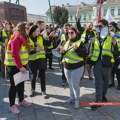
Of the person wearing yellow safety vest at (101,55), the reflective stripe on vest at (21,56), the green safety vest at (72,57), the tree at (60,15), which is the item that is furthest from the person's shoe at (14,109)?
the tree at (60,15)

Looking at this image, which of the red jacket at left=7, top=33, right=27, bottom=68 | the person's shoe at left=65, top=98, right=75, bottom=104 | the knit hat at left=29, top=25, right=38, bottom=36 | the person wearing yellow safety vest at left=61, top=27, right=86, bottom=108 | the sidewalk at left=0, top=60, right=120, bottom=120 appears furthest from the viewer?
the knit hat at left=29, top=25, right=38, bottom=36

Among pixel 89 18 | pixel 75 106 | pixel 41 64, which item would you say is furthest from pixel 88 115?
pixel 89 18

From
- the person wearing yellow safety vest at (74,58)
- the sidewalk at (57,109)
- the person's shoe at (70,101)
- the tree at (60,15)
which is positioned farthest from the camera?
the tree at (60,15)

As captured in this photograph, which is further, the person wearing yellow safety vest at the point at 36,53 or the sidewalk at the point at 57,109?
the person wearing yellow safety vest at the point at 36,53

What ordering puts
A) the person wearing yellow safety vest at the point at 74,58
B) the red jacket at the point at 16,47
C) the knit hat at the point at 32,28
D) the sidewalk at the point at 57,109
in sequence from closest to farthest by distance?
1. the red jacket at the point at 16,47
2. the sidewalk at the point at 57,109
3. the person wearing yellow safety vest at the point at 74,58
4. the knit hat at the point at 32,28

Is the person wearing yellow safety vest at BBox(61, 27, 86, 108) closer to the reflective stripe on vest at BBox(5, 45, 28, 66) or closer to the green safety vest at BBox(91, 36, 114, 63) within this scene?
the green safety vest at BBox(91, 36, 114, 63)

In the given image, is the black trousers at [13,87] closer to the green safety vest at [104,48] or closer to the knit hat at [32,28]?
the knit hat at [32,28]

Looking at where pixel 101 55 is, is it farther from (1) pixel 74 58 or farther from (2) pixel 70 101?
(2) pixel 70 101

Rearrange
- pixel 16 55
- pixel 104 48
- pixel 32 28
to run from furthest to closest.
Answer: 1. pixel 32 28
2. pixel 104 48
3. pixel 16 55

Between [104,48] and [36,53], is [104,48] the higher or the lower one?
the higher one

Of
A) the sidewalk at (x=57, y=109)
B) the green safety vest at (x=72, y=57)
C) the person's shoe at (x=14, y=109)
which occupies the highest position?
the green safety vest at (x=72, y=57)

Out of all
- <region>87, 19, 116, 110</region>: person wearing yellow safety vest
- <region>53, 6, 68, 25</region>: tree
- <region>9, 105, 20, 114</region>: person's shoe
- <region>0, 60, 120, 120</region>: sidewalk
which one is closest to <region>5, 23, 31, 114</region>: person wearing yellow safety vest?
<region>9, 105, 20, 114</region>: person's shoe

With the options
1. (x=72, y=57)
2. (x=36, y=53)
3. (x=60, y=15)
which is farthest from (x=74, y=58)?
(x=60, y=15)

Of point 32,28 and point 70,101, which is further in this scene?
point 32,28
